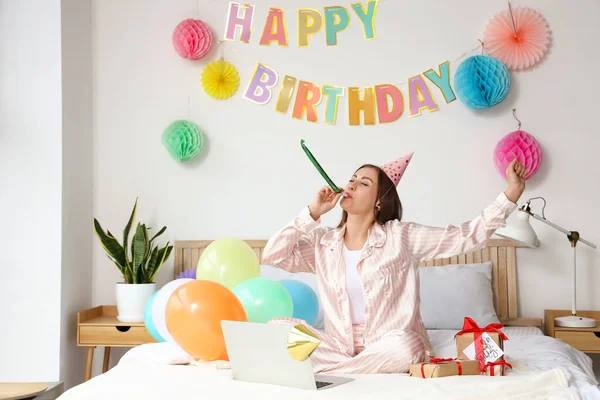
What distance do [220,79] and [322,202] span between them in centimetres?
162

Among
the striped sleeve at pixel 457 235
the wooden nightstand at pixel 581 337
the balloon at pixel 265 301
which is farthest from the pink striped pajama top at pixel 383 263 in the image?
the wooden nightstand at pixel 581 337

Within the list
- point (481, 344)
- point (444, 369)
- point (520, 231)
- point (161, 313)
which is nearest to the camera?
point (444, 369)

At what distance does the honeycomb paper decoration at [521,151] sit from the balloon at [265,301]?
1.55 m

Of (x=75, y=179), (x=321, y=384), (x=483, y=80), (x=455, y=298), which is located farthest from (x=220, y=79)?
(x=321, y=384)

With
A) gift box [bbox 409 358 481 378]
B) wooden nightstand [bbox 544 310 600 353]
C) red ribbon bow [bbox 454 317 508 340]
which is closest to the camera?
gift box [bbox 409 358 481 378]

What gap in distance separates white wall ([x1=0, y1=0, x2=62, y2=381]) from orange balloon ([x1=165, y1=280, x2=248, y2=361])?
4.85ft

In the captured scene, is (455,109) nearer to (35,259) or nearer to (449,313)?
(449,313)

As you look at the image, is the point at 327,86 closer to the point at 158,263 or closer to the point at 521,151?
the point at 521,151

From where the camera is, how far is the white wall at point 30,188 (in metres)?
3.71

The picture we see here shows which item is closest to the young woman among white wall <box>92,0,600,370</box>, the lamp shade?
the lamp shade

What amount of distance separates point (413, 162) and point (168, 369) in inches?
78.6

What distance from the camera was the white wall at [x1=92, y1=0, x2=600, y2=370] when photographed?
12.4 ft

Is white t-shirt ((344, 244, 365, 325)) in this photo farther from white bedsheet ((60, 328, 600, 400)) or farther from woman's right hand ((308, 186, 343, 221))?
white bedsheet ((60, 328, 600, 400))

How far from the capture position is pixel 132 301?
3.69 metres
